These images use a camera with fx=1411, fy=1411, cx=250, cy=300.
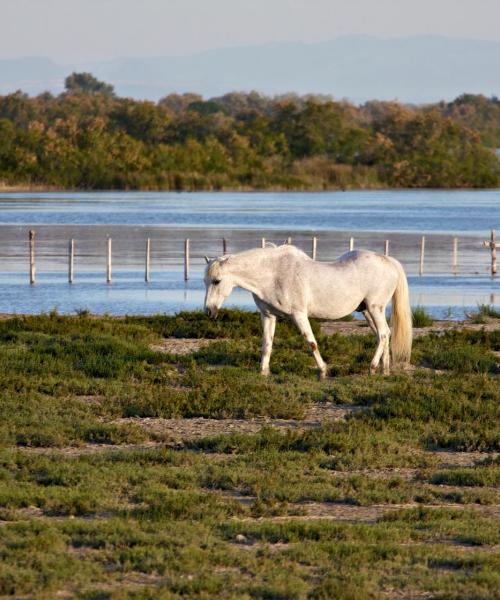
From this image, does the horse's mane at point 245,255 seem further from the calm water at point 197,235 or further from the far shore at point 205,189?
the far shore at point 205,189

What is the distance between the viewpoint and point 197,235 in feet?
222

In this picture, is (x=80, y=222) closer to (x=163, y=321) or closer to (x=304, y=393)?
(x=163, y=321)

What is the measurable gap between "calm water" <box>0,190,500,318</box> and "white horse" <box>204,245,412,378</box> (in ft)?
44.4

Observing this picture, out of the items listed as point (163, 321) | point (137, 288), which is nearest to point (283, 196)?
point (137, 288)

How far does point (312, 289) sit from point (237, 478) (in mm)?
6253

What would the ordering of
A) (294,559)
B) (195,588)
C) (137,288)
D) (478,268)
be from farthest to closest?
(478,268), (137,288), (294,559), (195,588)

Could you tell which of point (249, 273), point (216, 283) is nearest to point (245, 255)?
point (249, 273)

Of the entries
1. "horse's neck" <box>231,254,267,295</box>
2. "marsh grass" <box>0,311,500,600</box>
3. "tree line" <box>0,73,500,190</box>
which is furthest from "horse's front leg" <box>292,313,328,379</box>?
"tree line" <box>0,73,500,190</box>

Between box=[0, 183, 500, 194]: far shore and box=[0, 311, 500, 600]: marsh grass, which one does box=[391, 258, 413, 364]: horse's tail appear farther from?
box=[0, 183, 500, 194]: far shore

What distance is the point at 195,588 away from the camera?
805 centimetres

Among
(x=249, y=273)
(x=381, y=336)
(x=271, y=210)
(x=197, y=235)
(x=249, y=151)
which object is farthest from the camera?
(x=249, y=151)

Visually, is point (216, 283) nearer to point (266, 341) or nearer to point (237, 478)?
point (266, 341)

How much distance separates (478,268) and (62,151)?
86.2 metres

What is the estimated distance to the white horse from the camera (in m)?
16.7
